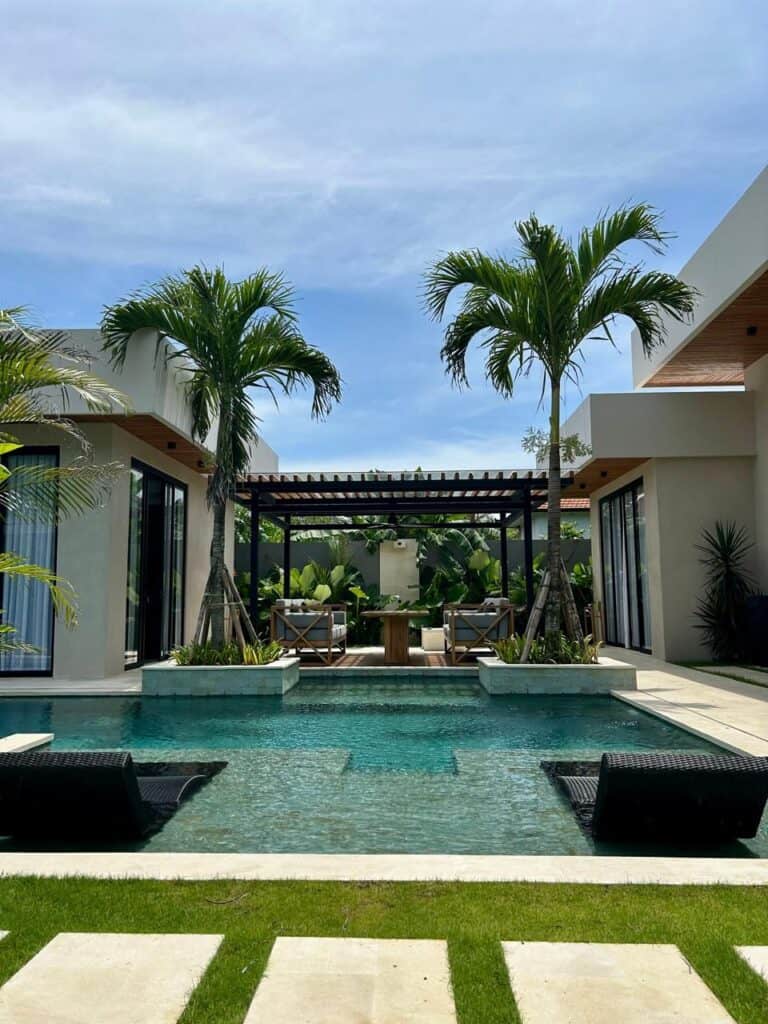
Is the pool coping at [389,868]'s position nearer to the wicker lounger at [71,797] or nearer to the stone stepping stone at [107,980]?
the wicker lounger at [71,797]

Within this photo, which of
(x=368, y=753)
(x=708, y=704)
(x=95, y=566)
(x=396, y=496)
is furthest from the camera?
(x=396, y=496)

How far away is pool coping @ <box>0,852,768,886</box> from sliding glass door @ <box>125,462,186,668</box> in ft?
29.0

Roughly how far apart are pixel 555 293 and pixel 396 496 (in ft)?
21.9

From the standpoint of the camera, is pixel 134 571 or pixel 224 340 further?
pixel 134 571

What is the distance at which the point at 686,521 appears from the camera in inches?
522

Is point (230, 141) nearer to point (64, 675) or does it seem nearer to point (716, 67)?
point (716, 67)

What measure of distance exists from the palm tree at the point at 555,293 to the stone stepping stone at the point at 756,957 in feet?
25.0

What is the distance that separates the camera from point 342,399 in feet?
37.4

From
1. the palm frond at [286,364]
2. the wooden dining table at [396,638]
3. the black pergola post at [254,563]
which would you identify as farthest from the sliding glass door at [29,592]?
the wooden dining table at [396,638]

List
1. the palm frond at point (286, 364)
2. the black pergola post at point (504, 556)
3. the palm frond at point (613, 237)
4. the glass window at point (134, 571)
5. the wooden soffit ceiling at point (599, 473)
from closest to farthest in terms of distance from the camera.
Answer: the palm frond at point (613, 237)
the palm frond at point (286, 364)
the glass window at point (134, 571)
the wooden soffit ceiling at point (599, 473)
the black pergola post at point (504, 556)

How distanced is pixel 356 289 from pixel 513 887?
1477 centimetres

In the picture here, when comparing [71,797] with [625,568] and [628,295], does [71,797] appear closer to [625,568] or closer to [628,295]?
[628,295]

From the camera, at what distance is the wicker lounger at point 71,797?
12.5 feet

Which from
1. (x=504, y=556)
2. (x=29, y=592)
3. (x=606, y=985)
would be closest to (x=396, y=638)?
(x=504, y=556)
